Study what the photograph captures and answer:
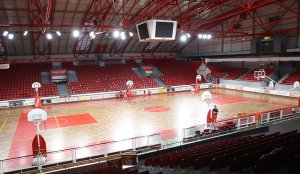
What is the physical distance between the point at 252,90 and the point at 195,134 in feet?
76.1

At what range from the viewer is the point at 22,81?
29.7 meters

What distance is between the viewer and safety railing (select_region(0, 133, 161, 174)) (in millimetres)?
9297

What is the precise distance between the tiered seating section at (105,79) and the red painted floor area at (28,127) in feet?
28.9

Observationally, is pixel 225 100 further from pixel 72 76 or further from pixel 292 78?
pixel 72 76

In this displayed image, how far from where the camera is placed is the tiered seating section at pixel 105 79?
3103cm

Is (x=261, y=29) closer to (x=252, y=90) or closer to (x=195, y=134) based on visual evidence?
(x=252, y=90)

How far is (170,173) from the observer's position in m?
7.26

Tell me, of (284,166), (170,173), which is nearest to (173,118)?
(170,173)

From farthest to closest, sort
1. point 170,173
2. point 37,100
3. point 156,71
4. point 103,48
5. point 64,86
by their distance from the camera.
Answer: point 156,71
point 103,48
point 64,86
point 37,100
point 170,173

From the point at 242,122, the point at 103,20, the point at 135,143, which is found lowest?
the point at 135,143

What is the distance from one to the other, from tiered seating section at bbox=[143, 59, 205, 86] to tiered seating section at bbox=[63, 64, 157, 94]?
3313mm

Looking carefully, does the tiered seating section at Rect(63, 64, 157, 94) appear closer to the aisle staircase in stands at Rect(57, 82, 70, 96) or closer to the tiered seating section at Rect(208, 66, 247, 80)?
the aisle staircase in stands at Rect(57, 82, 70, 96)

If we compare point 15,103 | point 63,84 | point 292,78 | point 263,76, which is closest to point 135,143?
point 15,103

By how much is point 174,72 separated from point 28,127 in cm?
2627
